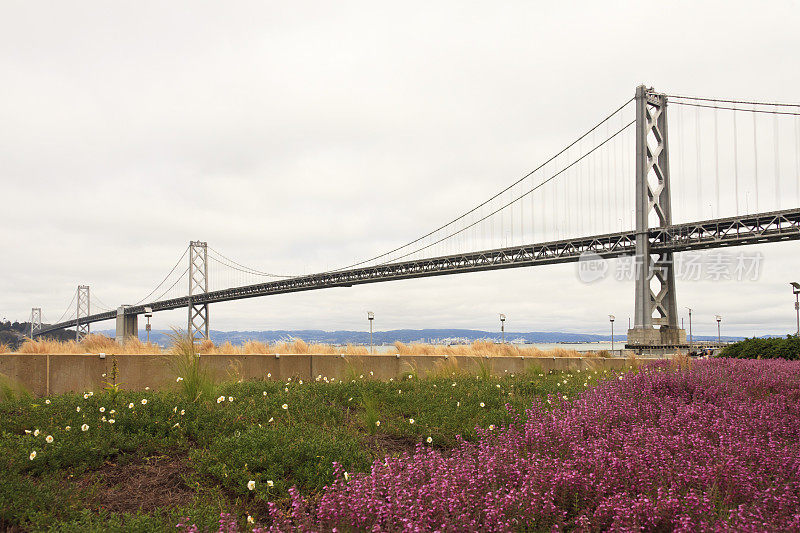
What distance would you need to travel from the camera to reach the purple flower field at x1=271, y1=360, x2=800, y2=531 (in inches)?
115

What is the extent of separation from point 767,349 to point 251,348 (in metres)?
12.4

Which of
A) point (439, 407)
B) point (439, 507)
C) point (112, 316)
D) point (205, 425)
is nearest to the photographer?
point (439, 507)

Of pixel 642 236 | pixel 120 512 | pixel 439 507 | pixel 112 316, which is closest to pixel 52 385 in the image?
pixel 120 512

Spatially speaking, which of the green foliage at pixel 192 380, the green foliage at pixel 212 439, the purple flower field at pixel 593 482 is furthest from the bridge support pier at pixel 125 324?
the purple flower field at pixel 593 482

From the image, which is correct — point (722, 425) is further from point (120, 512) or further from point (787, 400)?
point (120, 512)

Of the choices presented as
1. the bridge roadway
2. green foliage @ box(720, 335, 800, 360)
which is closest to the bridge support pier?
the bridge roadway

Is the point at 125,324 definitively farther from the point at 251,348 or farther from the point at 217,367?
the point at 217,367

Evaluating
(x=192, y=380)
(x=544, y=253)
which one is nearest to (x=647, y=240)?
(x=544, y=253)

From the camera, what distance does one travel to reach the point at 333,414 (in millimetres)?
6023

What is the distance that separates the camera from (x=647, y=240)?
36938 millimetres

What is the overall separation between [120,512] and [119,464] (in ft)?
2.79

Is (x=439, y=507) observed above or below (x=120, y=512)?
above

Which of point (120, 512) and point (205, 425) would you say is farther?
point (205, 425)

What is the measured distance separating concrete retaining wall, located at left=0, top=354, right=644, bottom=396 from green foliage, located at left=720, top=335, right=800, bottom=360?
4.80m
